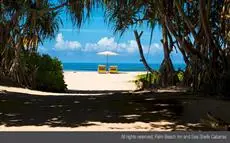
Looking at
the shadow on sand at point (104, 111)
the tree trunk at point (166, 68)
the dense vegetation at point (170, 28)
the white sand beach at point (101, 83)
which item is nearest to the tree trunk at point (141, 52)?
the dense vegetation at point (170, 28)

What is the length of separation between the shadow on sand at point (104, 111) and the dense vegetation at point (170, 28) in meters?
0.91

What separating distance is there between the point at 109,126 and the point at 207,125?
65.4 inches

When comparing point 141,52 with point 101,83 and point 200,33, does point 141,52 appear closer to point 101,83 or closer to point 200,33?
point 200,33

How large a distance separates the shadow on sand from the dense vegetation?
91cm

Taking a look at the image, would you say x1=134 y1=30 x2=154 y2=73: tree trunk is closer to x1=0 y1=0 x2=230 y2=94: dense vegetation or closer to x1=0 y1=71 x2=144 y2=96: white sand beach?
x1=0 y1=0 x2=230 y2=94: dense vegetation

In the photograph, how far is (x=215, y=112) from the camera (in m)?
8.98

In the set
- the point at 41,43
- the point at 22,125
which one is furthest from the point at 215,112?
the point at 41,43

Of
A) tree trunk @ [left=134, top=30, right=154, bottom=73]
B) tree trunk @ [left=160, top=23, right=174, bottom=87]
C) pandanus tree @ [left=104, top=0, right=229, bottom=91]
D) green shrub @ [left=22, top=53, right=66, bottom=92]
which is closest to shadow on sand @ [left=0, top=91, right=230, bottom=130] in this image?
pandanus tree @ [left=104, top=0, right=229, bottom=91]

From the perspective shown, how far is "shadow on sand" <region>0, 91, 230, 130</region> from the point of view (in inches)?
338

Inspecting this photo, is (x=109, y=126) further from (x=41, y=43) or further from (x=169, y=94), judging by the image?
(x=41, y=43)

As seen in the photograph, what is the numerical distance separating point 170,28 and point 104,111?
11.2 ft

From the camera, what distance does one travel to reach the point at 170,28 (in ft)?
39.5

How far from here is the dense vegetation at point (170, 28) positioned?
35.2 ft

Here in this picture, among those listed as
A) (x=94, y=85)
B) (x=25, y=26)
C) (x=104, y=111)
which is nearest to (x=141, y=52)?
(x=25, y=26)
